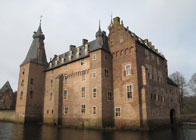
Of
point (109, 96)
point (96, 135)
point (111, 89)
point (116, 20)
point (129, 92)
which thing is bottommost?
point (96, 135)

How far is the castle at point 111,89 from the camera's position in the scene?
85.0 feet

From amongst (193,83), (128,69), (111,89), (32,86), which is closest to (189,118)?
(193,83)

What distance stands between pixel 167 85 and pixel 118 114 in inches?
564

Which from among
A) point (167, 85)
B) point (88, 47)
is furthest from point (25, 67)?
point (167, 85)

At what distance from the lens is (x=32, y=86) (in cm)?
4019

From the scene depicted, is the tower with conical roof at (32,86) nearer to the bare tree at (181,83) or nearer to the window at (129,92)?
the window at (129,92)

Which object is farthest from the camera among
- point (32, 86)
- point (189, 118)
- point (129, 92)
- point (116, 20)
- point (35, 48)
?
point (35, 48)

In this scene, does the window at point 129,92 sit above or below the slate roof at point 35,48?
below

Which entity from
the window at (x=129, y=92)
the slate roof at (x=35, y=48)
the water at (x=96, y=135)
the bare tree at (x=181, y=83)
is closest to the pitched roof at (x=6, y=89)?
the slate roof at (x=35, y=48)

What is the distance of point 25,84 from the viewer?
3997 centimetres

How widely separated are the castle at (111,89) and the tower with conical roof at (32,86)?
24cm

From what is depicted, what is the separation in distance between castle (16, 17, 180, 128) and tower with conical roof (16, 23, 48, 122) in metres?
0.24

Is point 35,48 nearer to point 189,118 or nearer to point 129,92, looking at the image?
point 129,92

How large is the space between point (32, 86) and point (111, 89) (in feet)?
71.8
